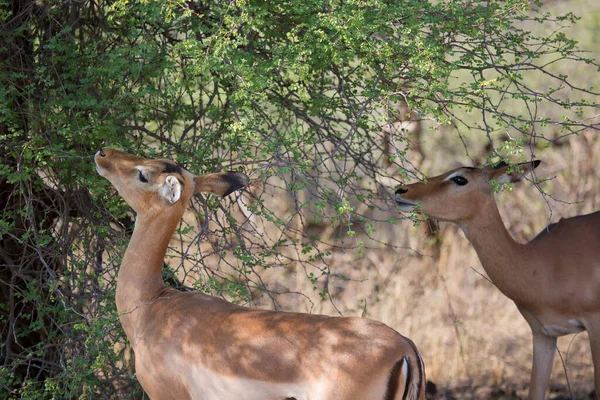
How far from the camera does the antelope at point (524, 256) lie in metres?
4.70

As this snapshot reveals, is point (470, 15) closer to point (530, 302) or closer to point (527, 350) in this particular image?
point (530, 302)

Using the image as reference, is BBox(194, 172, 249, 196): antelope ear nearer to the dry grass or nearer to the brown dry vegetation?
the brown dry vegetation

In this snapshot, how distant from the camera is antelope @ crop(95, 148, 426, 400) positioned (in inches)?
114

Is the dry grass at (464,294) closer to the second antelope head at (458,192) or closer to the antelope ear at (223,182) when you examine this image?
the second antelope head at (458,192)

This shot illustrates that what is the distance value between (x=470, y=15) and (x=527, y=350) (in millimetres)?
3382

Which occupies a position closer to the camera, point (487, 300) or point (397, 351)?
point (397, 351)

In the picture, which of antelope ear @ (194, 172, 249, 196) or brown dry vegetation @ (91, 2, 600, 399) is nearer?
antelope ear @ (194, 172, 249, 196)

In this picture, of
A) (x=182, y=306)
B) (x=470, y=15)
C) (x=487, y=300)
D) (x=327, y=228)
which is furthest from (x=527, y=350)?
(x=182, y=306)

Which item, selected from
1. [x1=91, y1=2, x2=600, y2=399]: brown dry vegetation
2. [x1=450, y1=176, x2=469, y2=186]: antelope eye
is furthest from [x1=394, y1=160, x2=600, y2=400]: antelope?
[x1=91, y1=2, x2=600, y2=399]: brown dry vegetation

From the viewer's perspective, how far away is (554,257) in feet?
15.9

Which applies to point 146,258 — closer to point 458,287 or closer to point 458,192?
point 458,192

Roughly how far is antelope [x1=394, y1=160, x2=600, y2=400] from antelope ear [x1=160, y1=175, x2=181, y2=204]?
4.93 ft

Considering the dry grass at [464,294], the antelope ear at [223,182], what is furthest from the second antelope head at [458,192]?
the dry grass at [464,294]

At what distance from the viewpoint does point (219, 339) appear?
3.17 meters
